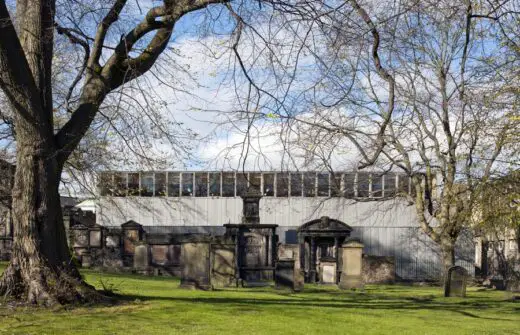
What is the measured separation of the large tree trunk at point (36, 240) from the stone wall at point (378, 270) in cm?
2209

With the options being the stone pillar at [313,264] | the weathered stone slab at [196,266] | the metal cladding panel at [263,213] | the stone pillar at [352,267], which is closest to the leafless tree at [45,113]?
the weathered stone slab at [196,266]

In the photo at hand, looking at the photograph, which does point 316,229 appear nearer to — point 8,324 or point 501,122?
point 501,122

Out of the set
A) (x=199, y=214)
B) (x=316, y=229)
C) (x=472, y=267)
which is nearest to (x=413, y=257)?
(x=472, y=267)

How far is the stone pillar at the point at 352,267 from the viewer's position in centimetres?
2338

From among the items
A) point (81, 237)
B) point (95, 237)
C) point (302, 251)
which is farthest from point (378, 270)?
point (81, 237)

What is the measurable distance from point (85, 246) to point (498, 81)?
23004 millimetres

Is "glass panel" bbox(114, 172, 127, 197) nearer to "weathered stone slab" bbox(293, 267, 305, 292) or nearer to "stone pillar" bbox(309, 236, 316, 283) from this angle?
"weathered stone slab" bbox(293, 267, 305, 292)

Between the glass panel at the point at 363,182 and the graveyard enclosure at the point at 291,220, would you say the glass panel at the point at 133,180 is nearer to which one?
the graveyard enclosure at the point at 291,220

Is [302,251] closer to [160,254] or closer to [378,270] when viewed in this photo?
[378,270]

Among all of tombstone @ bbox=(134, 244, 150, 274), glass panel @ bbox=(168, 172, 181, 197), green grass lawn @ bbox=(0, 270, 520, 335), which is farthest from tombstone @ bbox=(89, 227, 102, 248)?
green grass lawn @ bbox=(0, 270, 520, 335)

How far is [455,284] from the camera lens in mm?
19984

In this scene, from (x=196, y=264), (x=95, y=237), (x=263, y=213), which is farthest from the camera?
(x=263, y=213)

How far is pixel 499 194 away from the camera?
16484 mm

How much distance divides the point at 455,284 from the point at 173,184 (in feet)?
98.2
